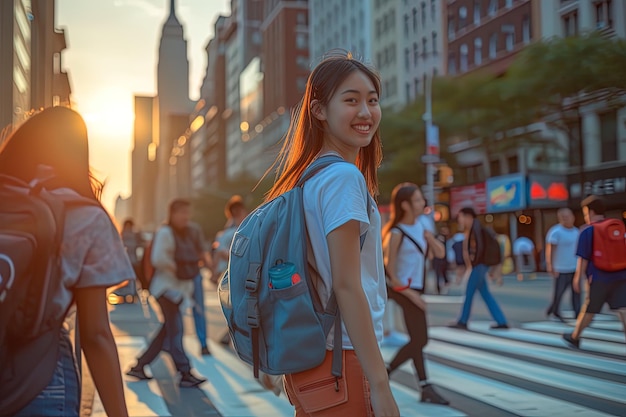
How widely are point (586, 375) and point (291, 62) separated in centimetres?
9661

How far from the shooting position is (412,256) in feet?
24.2

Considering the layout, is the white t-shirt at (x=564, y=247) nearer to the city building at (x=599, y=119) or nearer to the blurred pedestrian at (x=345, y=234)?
the city building at (x=599, y=119)

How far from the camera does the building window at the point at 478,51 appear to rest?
9.45 metres

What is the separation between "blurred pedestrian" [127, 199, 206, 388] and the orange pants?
235 inches

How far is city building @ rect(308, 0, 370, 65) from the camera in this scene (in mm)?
67688

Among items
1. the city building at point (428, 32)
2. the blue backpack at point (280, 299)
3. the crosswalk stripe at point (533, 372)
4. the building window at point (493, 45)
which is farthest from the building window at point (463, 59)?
the blue backpack at point (280, 299)

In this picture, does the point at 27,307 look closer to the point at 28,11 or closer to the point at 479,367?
the point at 28,11

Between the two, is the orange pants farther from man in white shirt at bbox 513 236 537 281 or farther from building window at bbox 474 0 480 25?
man in white shirt at bbox 513 236 537 281

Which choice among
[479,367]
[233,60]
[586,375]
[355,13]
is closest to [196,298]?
[479,367]

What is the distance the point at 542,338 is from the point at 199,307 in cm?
444

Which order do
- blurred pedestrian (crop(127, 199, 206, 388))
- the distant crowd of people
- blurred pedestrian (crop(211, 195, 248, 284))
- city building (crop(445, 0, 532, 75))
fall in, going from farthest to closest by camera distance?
1. blurred pedestrian (crop(211, 195, 248, 284))
2. blurred pedestrian (crop(127, 199, 206, 388))
3. city building (crop(445, 0, 532, 75))
4. the distant crowd of people

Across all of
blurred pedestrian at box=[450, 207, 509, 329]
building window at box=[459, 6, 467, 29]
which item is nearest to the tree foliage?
building window at box=[459, 6, 467, 29]

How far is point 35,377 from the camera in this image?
204 centimetres

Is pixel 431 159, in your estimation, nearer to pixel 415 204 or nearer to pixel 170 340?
pixel 170 340
